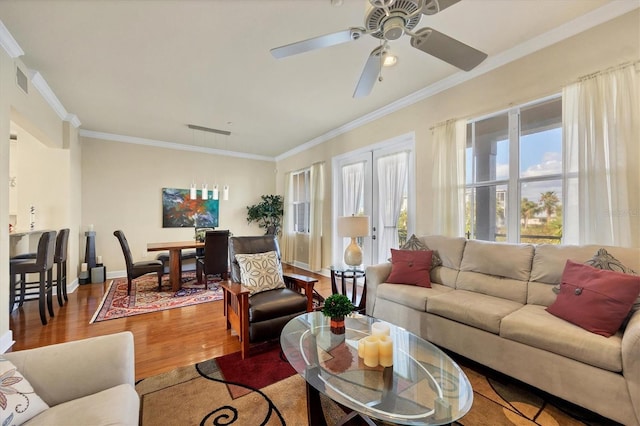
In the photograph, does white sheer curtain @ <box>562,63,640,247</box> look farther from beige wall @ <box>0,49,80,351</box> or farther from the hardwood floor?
beige wall @ <box>0,49,80,351</box>

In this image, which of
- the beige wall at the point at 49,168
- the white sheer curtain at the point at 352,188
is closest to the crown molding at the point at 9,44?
the beige wall at the point at 49,168

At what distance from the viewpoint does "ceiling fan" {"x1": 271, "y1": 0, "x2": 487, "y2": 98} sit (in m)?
1.45

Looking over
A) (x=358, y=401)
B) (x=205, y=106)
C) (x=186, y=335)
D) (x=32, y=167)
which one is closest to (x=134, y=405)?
(x=358, y=401)

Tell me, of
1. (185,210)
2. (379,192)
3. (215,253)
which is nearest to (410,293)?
(379,192)

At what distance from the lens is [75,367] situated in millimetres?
1262

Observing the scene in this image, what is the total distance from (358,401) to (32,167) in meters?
5.74

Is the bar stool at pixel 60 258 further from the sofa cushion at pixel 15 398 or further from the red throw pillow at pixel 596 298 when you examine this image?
the red throw pillow at pixel 596 298

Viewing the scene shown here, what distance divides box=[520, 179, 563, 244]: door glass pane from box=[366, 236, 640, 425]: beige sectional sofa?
36 cm

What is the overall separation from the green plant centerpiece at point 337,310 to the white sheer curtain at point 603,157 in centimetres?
214

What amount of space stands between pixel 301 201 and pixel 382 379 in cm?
533

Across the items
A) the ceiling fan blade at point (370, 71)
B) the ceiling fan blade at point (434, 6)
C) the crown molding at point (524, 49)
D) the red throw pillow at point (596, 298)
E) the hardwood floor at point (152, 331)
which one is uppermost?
the crown molding at point (524, 49)

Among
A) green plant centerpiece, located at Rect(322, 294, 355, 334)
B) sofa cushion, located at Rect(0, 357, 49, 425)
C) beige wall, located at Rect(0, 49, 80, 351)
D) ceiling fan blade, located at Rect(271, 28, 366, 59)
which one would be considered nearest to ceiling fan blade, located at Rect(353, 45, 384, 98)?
ceiling fan blade, located at Rect(271, 28, 366, 59)

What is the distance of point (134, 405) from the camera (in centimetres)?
120

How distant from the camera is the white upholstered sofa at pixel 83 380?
1073 mm
